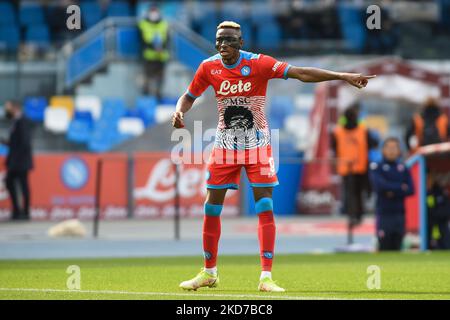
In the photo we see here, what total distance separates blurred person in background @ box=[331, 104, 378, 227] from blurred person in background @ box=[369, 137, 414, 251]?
3673 millimetres

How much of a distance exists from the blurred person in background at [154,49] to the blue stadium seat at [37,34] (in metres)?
3.61

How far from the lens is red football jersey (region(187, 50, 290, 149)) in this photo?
1049 centimetres

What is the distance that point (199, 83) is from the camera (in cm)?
1081

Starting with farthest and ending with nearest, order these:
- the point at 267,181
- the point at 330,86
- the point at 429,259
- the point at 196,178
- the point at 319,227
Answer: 1. the point at 330,86
2. the point at 196,178
3. the point at 319,227
4. the point at 429,259
5. the point at 267,181

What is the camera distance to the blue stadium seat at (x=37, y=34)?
104 feet

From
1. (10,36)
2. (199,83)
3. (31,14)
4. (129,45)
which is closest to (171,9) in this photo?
(129,45)

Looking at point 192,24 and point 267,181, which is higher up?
point 192,24

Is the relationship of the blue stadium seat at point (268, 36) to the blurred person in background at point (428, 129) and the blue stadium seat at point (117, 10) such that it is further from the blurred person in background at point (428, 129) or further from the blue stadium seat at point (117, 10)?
the blurred person in background at point (428, 129)

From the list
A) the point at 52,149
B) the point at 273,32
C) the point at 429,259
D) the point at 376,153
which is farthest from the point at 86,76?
the point at 429,259

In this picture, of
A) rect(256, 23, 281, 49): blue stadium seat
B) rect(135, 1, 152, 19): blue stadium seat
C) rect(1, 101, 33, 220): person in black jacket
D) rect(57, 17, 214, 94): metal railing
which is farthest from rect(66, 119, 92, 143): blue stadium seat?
rect(256, 23, 281, 49): blue stadium seat

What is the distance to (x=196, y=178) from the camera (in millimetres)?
24125

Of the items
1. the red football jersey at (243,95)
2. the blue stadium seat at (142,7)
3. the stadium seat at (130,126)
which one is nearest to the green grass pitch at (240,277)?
the red football jersey at (243,95)
